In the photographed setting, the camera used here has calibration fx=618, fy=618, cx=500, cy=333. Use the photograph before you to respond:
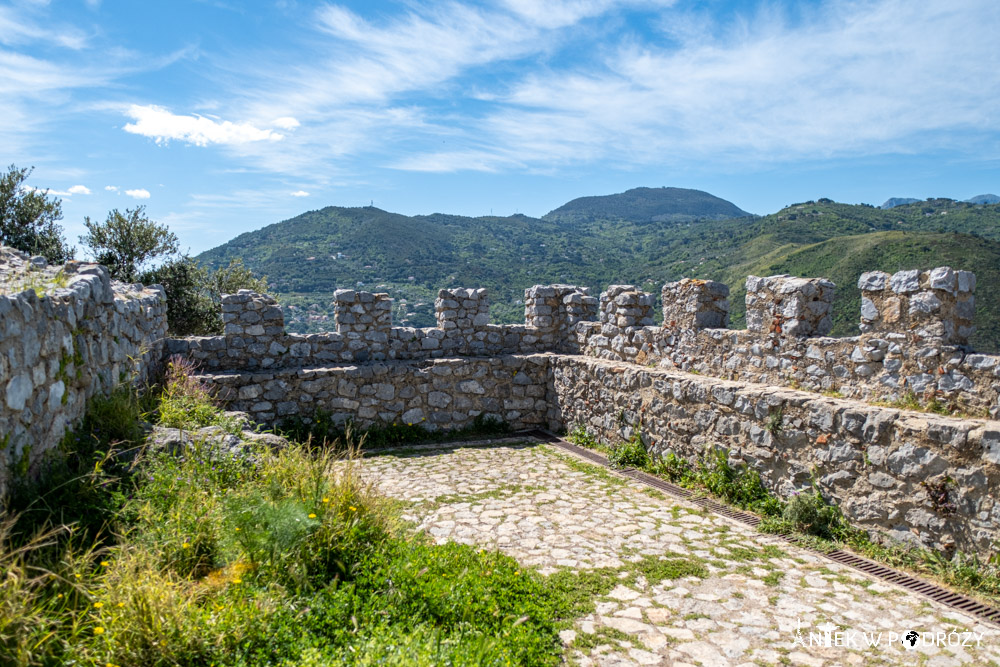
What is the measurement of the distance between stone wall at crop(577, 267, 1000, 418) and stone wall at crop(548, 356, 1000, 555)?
27 cm

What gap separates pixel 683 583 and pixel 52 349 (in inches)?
201

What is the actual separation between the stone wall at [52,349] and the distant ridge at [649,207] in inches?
2952

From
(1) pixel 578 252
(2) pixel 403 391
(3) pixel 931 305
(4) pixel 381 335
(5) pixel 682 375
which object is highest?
(1) pixel 578 252

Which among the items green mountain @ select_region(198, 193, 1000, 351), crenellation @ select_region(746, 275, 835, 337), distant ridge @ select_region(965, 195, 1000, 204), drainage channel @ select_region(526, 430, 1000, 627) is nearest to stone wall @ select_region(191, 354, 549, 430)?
drainage channel @ select_region(526, 430, 1000, 627)

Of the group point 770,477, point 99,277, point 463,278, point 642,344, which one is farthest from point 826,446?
point 463,278

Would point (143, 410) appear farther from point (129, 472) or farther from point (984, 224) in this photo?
point (984, 224)

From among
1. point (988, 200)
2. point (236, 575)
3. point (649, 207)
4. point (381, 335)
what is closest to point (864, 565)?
point (236, 575)

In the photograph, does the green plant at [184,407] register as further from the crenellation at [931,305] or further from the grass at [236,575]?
the crenellation at [931,305]

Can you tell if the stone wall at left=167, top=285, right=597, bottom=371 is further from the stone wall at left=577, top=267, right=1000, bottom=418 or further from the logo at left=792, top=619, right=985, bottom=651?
the logo at left=792, top=619, right=985, bottom=651

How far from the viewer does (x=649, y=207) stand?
9300 cm

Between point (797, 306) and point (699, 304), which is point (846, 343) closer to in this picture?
point (797, 306)

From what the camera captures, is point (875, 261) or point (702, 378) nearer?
point (702, 378)

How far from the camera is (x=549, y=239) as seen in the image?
53.4 metres

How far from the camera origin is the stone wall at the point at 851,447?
475cm
